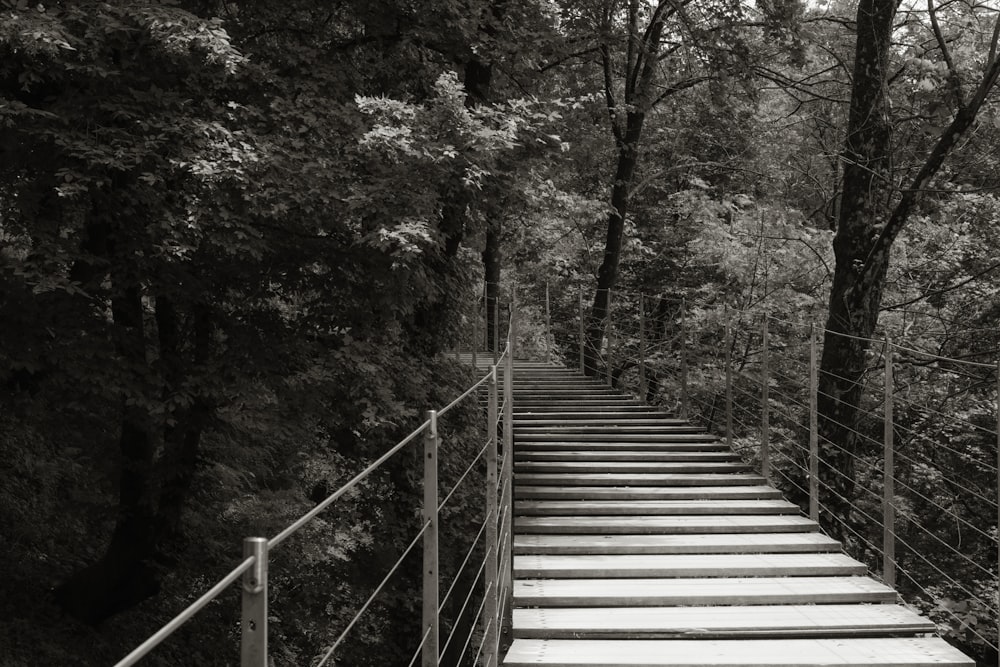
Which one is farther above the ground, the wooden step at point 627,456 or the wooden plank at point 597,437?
the wooden plank at point 597,437

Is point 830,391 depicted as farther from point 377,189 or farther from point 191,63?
point 191,63

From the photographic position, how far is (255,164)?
25.6ft

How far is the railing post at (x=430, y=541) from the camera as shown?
253 centimetres

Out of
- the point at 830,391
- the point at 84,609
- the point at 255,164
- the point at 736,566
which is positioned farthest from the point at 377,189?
the point at 84,609

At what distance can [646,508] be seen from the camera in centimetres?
800

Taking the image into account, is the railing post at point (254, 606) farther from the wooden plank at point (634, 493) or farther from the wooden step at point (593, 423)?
the wooden step at point (593, 423)

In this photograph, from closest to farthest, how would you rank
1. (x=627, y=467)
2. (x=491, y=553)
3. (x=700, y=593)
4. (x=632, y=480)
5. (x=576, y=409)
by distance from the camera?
1. (x=491, y=553)
2. (x=700, y=593)
3. (x=632, y=480)
4. (x=627, y=467)
5. (x=576, y=409)

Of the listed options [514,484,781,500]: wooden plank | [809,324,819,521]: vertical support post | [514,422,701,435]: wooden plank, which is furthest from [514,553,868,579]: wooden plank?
[514,422,701,435]: wooden plank

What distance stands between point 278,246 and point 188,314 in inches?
66.9

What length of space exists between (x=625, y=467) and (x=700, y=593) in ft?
8.73

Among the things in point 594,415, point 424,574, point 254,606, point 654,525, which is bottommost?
point 654,525

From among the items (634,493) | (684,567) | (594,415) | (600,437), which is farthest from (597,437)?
(684,567)

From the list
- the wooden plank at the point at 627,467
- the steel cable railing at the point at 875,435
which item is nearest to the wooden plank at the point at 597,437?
the steel cable railing at the point at 875,435

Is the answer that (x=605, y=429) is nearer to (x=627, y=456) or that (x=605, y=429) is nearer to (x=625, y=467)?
(x=627, y=456)
